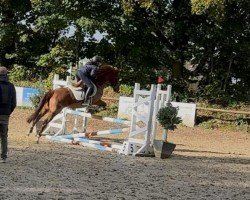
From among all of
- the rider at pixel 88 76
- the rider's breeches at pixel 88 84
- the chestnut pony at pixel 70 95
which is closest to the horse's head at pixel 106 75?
the chestnut pony at pixel 70 95

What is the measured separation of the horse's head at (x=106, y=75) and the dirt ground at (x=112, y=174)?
1768 mm

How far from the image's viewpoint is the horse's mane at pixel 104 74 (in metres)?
13.2

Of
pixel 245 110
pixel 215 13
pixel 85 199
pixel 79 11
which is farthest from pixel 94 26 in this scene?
pixel 85 199

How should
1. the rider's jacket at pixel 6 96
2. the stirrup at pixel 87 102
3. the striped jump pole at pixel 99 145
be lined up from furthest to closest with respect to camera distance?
the stirrup at pixel 87 102
the striped jump pole at pixel 99 145
the rider's jacket at pixel 6 96

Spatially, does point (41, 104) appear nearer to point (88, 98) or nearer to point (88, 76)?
point (88, 98)

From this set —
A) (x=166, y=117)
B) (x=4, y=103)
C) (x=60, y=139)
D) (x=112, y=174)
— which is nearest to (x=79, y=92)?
(x=60, y=139)

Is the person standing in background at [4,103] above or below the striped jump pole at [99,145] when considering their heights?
above

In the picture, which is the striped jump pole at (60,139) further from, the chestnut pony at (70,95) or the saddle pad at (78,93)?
the saddle pad at (78,93)

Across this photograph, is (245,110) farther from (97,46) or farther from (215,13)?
(97,46)

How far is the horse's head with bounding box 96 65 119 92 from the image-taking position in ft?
43.5

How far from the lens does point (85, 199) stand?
23.3 feet

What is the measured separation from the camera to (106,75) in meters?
13.3

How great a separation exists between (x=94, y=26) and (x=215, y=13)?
6.22m

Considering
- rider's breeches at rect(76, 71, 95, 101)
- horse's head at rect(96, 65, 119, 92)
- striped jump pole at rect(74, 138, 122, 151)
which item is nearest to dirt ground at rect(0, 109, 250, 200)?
striped jump pole at rect(74, 138, 122, 151)
